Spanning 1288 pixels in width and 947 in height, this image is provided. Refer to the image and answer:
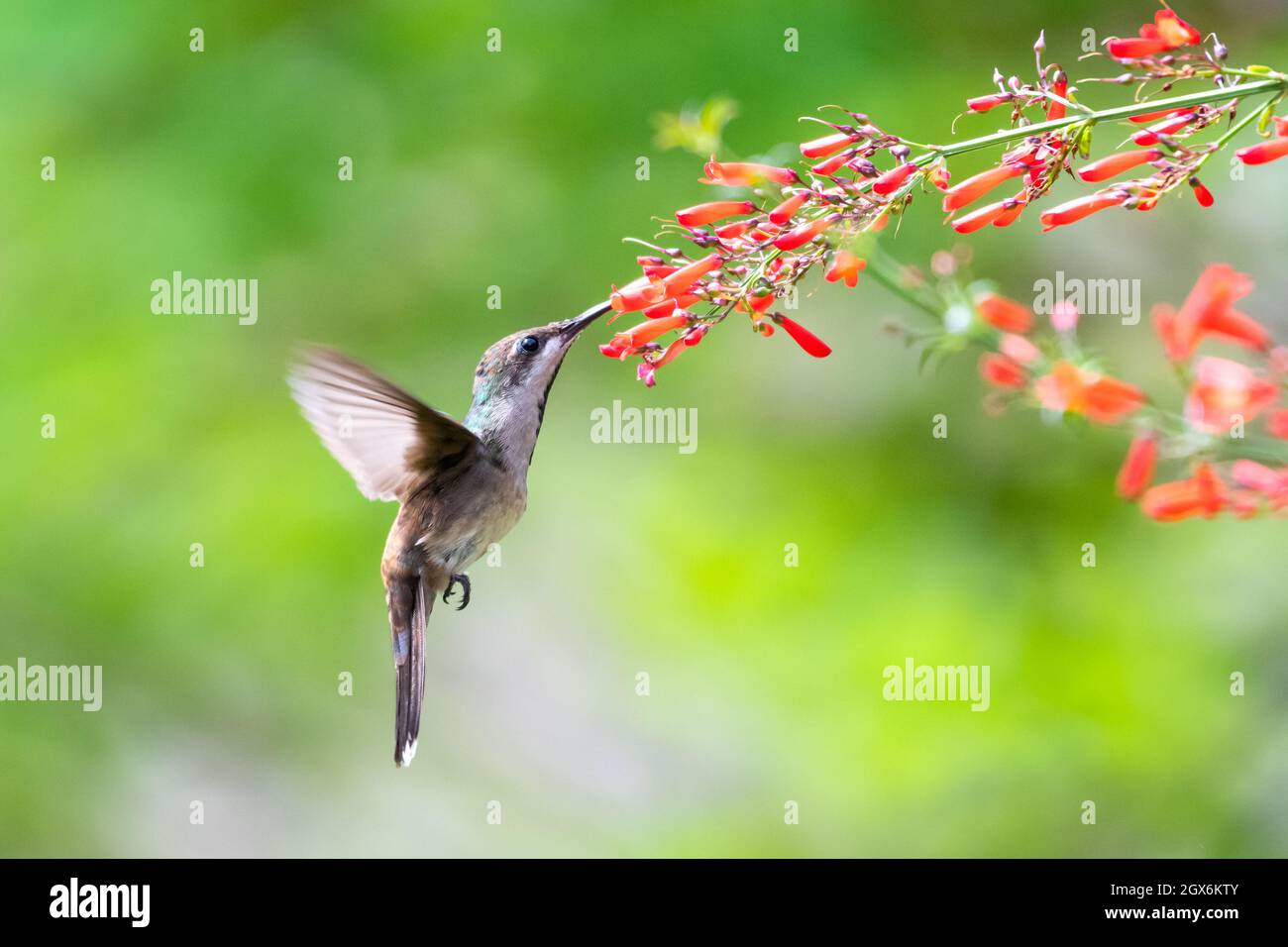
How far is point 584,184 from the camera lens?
16.5 ft

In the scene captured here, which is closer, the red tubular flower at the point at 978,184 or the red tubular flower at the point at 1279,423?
the red tubular flower at the point at 1279,423

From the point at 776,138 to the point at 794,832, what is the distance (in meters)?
2.66

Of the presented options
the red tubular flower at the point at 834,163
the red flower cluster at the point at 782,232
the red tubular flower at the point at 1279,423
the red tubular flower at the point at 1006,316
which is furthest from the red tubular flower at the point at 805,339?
the red tubular flower at the point at 1279,423

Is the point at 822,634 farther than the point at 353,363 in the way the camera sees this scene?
Yes

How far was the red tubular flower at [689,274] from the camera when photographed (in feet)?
5.63

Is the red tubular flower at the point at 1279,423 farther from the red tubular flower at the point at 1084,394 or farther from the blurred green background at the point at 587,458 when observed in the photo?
the blurred green background at the point at 587,458

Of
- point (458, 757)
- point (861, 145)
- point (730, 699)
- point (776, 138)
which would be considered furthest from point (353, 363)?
point (458, 757)

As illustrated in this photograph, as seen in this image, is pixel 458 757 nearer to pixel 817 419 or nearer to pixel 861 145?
pixel 817 419

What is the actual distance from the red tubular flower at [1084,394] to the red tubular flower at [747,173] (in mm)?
478

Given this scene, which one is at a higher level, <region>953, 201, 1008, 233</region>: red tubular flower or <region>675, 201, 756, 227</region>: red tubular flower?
<region>675, 201, 756, 227</region>: red tubular flower

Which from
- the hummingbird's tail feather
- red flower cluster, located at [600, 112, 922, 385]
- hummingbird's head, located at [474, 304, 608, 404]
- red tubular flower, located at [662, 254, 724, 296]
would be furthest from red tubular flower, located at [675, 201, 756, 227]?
the hummingbird's tail feather

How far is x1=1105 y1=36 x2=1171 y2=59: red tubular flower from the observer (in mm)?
1646

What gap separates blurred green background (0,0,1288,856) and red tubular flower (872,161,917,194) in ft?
10.2

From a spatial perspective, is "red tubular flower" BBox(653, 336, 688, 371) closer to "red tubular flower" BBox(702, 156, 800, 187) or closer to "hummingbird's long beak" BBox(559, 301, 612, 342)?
"red tubular flower" BBox(702, 156, 800, 187)
